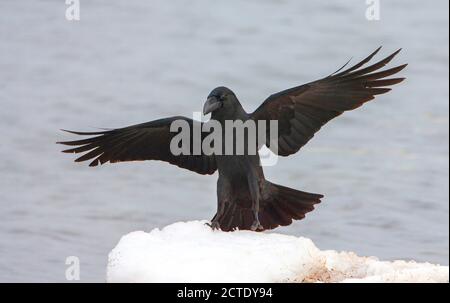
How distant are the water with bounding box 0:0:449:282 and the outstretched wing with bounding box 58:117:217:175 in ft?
4.54

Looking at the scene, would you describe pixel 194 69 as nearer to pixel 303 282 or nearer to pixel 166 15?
pixel 166 15

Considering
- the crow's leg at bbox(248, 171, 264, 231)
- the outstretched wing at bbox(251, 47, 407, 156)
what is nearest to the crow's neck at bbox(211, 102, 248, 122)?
the outstretched wing at bbox(251, 47, 407, 156)

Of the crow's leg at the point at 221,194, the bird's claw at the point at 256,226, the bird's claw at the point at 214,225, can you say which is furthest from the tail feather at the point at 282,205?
the bird's claw at the point at 214,225

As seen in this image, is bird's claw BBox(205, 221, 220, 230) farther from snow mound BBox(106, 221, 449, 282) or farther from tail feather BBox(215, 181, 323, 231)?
tail feather BBox(215, 181, 323, 231)

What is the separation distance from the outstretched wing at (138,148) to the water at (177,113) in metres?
1.38

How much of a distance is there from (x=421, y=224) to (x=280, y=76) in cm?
352

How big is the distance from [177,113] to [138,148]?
4550mm

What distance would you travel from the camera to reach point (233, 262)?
6.26m

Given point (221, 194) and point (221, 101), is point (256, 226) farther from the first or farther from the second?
point (221, 101)

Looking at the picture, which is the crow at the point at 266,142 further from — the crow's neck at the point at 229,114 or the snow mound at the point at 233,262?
the snow mound at the point at 233,262

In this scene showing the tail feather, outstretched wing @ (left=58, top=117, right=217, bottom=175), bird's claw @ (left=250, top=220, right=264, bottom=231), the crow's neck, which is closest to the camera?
the crow's neck

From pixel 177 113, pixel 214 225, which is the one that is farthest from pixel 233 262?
pixel 177 113

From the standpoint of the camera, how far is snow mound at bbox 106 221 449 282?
20.2 ft

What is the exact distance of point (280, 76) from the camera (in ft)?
43.3
